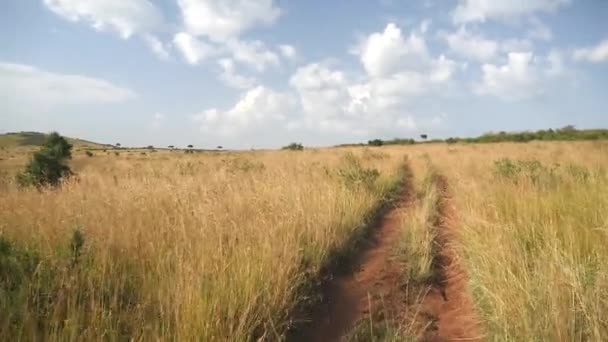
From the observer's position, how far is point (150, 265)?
3238mm

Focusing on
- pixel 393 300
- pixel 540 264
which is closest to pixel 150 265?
pixel 393 300

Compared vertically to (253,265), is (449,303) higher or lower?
lower

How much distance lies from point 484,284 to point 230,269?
86.6 inches

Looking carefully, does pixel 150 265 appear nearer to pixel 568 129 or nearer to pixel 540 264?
pixel 540 264

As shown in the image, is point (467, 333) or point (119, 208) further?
point (119, 208)

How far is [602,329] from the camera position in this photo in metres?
2.10

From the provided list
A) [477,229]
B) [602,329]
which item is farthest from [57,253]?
[477,229]

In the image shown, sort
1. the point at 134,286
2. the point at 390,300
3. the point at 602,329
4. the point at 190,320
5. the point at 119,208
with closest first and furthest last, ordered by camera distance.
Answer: the point at 602,329 < the point at 190,320 < the point at 134,286 < the point at 390,300 < the point at 119,208

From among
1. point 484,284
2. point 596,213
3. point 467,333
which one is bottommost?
point 467,333

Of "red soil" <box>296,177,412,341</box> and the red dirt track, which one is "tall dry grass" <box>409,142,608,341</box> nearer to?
the red dirt track

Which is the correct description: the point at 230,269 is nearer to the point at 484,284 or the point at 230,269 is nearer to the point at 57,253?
the point at 57,253

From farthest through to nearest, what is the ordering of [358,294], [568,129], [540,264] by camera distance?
[568,129], [358,294], [540,264]

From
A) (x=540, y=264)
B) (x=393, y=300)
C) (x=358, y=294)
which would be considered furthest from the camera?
(x=358, y=294)

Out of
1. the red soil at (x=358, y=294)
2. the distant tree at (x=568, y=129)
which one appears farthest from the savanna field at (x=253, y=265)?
the distant tree at (x=568, y=129)
